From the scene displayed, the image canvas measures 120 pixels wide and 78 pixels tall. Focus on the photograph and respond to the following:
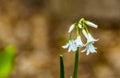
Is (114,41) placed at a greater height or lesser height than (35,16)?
lesser

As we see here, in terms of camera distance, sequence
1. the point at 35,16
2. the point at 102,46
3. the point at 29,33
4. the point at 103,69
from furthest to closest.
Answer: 1. the point at 35,16
2. the point at 29,33
3. the point at 102,46
4. the point at 103,69

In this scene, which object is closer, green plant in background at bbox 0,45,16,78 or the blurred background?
green plant in background at bbox 0,45,16,78

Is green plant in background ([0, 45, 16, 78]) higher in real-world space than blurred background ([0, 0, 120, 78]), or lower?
lower

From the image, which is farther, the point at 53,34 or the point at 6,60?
the point at 53,34

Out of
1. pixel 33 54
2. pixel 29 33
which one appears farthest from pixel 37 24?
pixel 33 54

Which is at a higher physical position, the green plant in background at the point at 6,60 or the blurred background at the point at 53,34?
the blurred background at the point at 53,34

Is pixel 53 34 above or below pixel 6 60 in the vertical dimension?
above

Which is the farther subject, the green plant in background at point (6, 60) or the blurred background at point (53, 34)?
the blurred background at point (53, 34)

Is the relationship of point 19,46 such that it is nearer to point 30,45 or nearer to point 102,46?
point 30,45
